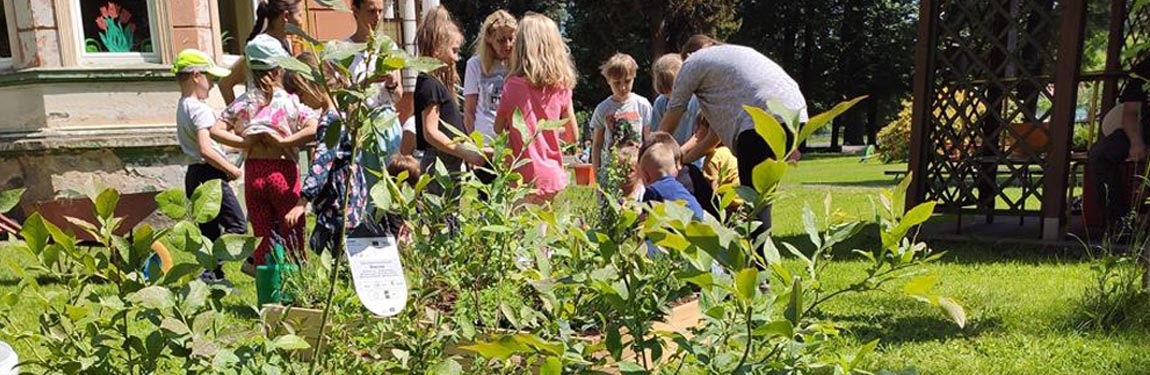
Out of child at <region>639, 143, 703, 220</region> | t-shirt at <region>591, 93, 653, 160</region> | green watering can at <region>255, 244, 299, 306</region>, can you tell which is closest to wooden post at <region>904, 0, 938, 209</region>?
t-shirt at <region>591, 93, 653, 160</region>

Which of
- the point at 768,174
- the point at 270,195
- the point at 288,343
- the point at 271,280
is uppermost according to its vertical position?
the point at 768,174

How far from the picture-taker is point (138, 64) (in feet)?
20.9

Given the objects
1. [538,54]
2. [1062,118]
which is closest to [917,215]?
[538,54]

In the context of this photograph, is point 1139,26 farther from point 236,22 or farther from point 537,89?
point 236,22

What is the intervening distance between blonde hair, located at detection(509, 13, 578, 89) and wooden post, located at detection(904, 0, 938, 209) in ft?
10.5

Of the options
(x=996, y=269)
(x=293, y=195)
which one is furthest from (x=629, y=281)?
(x=996, y=269)

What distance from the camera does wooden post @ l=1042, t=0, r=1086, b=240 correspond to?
16.8 ft

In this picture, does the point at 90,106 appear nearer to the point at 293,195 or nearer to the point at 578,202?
the point at 293,195

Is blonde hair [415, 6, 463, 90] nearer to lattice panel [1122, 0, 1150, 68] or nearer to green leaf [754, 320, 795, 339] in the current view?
green leaf [754, 320, 795, 339]

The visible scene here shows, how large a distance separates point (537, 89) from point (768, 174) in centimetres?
290

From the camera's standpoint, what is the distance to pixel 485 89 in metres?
4.08

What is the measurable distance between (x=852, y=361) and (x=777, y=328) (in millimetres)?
226

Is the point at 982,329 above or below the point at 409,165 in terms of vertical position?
below

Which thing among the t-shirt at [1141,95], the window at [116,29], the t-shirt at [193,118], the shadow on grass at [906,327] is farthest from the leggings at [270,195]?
the t-shirt at [1141,95]
